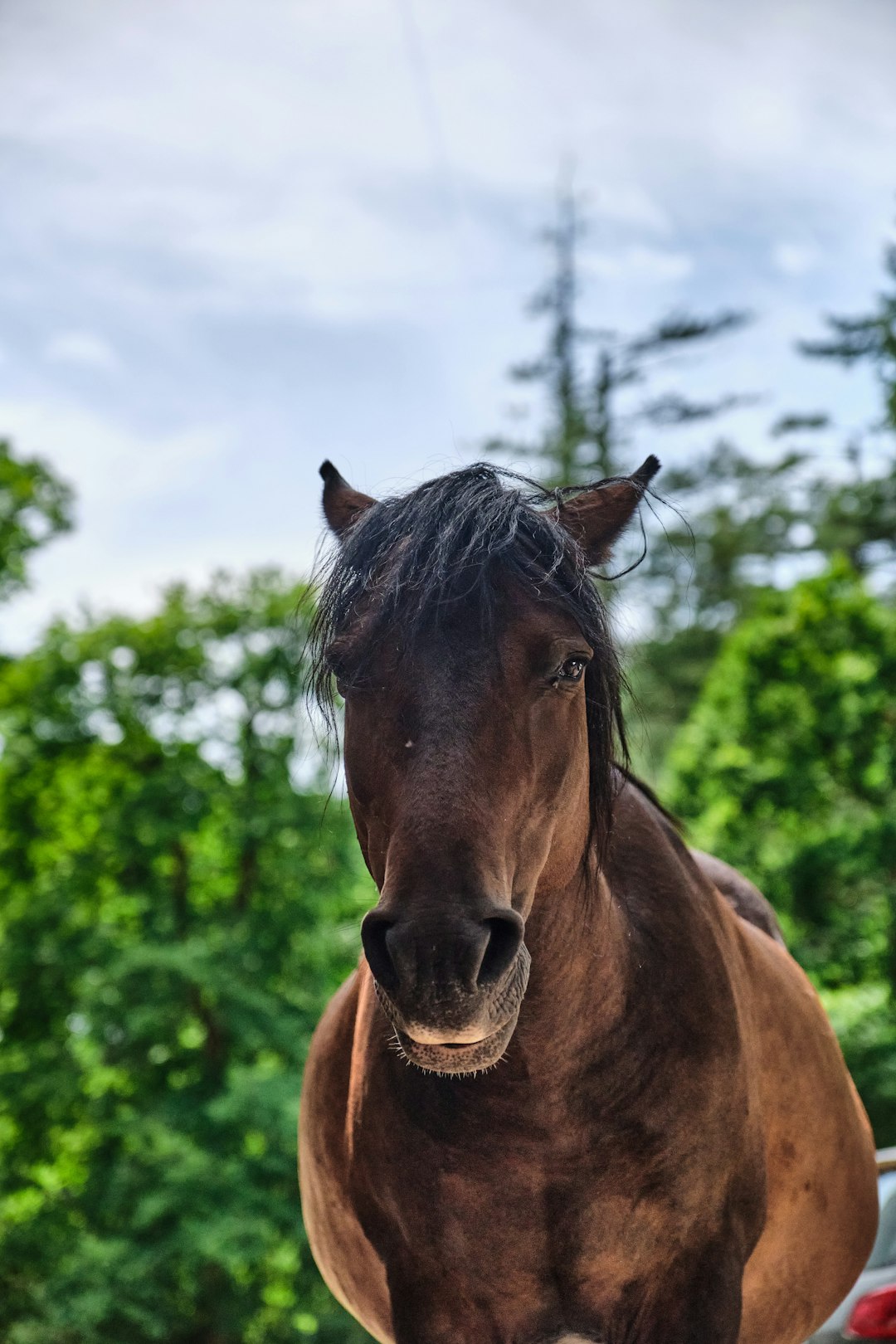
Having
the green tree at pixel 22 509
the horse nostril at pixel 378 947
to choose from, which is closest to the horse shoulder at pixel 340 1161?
the horse nostril at pixel 378 947

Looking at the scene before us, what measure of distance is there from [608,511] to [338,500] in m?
0.73

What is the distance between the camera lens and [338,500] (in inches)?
114

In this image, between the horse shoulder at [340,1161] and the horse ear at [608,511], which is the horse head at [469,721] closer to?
the horse ear at [608,511]

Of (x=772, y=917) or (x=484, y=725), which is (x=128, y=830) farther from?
(x=484, y=725)

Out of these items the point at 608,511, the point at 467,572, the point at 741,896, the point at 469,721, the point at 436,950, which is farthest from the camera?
the point at 741,896

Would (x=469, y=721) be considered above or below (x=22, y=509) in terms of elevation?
below

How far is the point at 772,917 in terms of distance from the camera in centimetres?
387

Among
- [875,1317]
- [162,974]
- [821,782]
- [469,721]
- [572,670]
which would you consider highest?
[572,670]

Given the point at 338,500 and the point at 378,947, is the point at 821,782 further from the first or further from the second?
the point at 378,947

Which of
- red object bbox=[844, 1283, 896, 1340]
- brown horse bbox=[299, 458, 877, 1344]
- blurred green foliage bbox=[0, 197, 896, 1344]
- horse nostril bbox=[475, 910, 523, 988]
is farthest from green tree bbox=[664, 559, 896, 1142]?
horse nostril bbox=[475, 910, 523, 988]

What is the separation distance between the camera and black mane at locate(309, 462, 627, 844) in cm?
219

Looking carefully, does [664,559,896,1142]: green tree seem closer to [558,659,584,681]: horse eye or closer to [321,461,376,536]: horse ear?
[321,461,376,536]: horse ear

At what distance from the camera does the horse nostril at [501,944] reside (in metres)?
1.80

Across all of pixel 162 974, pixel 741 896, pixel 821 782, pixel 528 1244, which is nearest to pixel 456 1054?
pixel 528 1244
